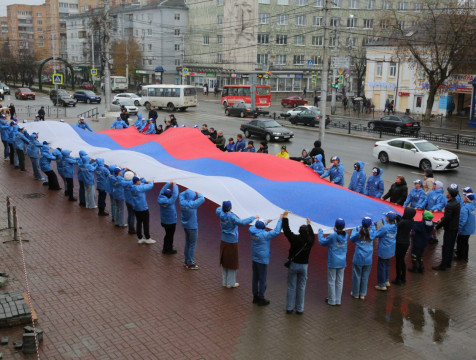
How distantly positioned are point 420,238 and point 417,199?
1823 millimetres

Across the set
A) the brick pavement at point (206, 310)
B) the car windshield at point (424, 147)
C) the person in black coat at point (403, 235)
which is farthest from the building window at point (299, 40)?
the person in black coat at point (403, 235)

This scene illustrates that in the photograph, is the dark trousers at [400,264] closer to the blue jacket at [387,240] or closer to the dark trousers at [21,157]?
the blue jacket at [387,240]

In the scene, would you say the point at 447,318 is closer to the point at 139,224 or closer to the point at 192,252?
the point at 192,252

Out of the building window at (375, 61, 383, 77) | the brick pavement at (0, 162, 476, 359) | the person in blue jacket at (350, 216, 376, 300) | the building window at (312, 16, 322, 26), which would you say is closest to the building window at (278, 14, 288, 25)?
the building window at (312, 16, 322, 26)

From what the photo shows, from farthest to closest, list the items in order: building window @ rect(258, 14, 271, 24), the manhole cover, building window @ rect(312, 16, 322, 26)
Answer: building window @ rect(312, 16, 322, 26)
building window @ rect(258, 14, 271, 24)
the manhole cover

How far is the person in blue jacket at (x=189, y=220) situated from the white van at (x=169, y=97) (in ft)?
132

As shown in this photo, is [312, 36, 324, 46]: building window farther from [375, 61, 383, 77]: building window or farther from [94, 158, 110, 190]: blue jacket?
[94, 158, 110, 190]: blue jacket

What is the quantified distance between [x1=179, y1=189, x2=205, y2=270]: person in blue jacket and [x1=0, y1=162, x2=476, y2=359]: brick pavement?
310 mm

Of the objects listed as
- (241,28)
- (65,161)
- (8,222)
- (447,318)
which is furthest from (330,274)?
(241,28)

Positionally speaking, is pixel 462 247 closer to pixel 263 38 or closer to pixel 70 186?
pixel 70 186

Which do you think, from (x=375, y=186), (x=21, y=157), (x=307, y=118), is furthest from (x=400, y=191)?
(x=307, y=118)

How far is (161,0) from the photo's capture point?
8712 centimetres

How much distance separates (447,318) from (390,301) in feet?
3.43

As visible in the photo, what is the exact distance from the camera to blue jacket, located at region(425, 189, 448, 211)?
39.8 ft
